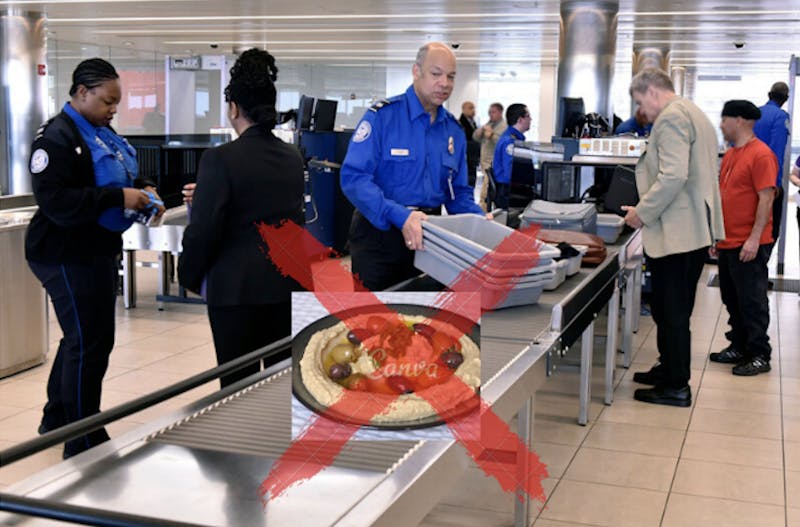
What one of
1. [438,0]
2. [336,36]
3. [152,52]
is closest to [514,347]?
[438,0]

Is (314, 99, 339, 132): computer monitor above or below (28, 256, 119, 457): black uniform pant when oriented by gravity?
above

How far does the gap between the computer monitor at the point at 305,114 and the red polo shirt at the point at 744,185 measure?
15.4ft

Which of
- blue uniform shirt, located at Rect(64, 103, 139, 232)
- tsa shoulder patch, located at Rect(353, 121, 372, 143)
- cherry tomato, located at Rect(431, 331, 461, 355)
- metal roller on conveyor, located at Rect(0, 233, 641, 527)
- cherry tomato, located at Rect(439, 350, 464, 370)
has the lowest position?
metal roller on conveyor, located at Rect(0, 233, 641, 527)

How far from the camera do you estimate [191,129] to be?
16922 mm

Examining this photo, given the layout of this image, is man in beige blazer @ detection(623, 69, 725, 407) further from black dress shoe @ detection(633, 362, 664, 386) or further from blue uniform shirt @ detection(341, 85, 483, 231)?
blue uniform shirt @ detection(341, 85, 483, 231)

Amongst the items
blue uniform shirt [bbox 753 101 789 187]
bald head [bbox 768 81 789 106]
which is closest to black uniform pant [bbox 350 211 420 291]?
blue uniform shirt [bbox 753 101 789 187]

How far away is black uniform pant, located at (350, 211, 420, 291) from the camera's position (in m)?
3.19

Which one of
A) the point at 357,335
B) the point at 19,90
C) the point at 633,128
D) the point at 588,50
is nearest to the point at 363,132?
the point at 357,335

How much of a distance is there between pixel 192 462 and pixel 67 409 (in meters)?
2.07

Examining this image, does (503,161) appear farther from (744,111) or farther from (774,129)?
(744,111)

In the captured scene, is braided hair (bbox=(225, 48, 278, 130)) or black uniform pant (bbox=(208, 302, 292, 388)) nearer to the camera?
braided hair (bbox=(225, 48, 278, 130))

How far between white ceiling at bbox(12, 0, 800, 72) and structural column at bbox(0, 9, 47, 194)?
→ 380 millimetres

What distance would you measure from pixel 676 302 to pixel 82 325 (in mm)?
2695

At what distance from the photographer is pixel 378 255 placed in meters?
3.21
